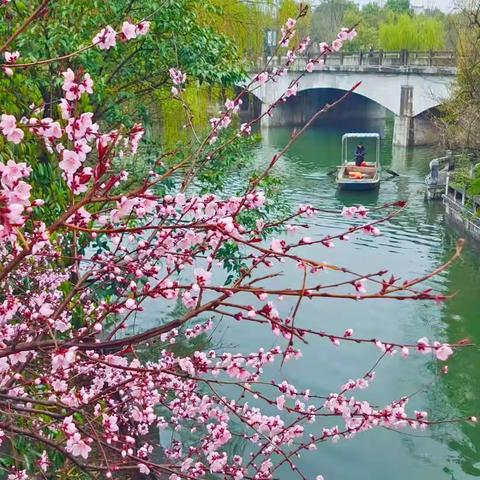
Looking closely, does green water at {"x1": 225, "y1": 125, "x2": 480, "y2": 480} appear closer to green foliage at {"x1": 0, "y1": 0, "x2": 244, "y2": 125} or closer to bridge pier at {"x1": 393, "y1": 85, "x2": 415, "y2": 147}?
green foliage at {"x1": 0, "y1": 0, "x2": 244, "y2": 125}

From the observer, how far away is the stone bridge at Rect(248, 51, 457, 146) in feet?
117

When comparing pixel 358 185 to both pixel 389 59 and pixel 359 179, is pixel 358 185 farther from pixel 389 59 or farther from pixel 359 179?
pixel 389 59

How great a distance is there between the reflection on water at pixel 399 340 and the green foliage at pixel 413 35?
24843 millimetres

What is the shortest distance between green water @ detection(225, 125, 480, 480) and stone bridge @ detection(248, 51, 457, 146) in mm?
12296

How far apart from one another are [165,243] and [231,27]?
10.0m

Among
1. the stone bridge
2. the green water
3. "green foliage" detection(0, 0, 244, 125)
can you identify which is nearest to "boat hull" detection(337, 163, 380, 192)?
the green water

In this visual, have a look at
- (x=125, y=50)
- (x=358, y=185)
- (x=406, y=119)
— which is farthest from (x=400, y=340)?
(x=406, y=119)

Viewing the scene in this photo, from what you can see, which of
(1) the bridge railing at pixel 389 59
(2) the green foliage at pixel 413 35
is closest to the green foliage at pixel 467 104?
(1) the bridge railing at pixel 389 59

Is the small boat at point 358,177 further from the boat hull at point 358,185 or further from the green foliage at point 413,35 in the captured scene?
the green foliage at point 413,35

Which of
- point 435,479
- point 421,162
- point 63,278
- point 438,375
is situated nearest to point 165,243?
point 63,278

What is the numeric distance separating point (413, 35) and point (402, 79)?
1192 centimetres

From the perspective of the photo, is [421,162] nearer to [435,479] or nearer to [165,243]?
[435,479]

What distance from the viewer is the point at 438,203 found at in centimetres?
2406

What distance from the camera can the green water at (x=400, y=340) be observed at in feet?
31.6
